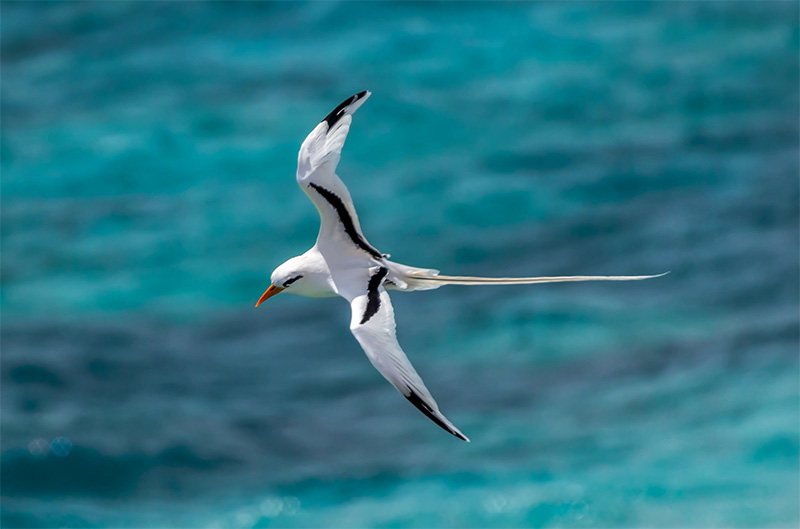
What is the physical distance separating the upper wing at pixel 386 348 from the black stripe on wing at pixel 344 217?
0.47 metres

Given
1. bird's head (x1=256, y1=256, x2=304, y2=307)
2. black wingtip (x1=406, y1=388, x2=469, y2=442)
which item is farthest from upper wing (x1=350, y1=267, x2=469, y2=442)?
bird's head (x1=256, y1=256, x2=304, y2=307)

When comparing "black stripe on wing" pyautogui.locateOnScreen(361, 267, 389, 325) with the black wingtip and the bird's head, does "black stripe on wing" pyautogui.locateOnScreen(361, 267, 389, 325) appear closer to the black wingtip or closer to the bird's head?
the bird's head

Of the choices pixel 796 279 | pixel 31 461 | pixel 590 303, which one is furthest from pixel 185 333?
pixel 796 279

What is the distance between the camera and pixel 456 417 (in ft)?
63.9

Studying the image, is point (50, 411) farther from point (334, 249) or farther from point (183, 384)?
point (334, 249)

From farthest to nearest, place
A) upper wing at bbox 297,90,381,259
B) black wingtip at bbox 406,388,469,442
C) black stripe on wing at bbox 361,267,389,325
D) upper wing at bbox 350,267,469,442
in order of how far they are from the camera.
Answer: upper wing at bbox 297,90,381,259, black stripe on wing at bbox 361,267,389,325, upper wing at bbox 350,267,469,442, black wingtip at bbox 406,388,469,442

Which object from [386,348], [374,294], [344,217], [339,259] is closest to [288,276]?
[339,259]

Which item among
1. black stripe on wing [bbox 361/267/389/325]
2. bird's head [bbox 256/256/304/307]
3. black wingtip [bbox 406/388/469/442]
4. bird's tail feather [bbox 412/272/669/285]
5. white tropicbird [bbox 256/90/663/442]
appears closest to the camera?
black wingtip [bbox 406/388/469/442]

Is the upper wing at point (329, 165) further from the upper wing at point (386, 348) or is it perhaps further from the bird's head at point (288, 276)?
the upper wing at point (386, 348)

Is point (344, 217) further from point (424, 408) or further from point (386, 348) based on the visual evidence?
point (424, 408)

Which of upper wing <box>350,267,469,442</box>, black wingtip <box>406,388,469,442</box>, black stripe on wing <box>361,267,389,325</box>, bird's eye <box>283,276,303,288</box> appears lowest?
black wingtip <box>406,388,469,442</box>

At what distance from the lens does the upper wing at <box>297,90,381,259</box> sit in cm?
912

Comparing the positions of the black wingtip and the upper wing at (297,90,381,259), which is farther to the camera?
the upper wing at (297,90,381,259)

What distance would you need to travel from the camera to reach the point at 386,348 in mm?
7938
